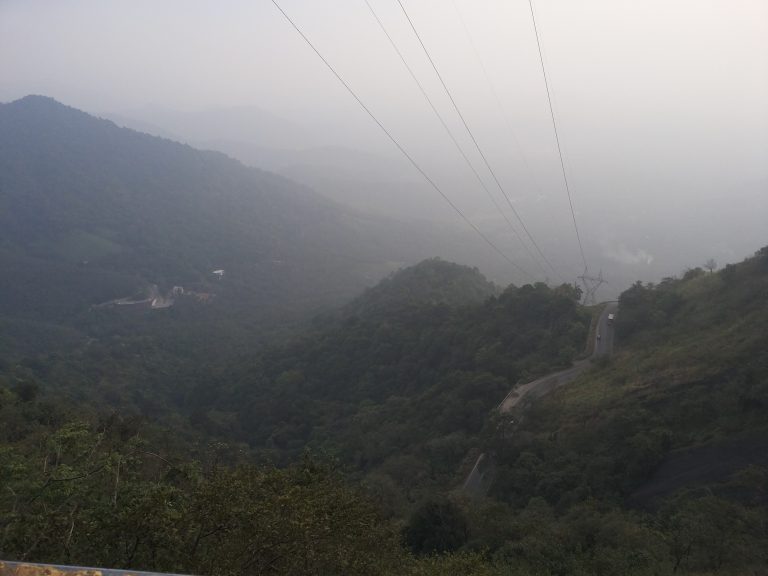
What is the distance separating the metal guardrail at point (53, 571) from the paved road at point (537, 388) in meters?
15.9

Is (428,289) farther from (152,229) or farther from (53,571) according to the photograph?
(152,229)

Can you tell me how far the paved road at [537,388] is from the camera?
18.8 meters

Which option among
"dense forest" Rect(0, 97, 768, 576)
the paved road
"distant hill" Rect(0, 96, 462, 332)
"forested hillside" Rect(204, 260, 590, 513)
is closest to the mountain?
"distant hill" Rect(0, 96, 462, 332)

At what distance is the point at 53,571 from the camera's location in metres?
2.65

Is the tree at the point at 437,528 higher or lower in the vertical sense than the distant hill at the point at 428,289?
lower

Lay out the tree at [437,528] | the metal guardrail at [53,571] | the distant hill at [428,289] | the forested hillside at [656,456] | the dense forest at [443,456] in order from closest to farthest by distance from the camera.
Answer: the metal guardrail at [53,571] < the dense forest at [443,456] < the forested hillside at [656,456] < the tree at [437,528] < the distant hill at [428,289]

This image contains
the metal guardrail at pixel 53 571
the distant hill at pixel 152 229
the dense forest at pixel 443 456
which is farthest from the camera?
the distant hill at pixel 152 229

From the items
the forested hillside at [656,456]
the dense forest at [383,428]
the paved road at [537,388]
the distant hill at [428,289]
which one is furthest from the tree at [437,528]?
the distant hill at [428,289]

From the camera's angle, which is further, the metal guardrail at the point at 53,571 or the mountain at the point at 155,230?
the mountain at the point at 155,230

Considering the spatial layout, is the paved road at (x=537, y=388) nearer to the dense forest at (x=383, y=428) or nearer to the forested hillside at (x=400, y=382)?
the dense forest at (x=383, y=428)

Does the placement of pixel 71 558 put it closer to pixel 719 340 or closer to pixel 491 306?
pixel 719 340

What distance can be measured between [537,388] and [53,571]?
22570 millimetres

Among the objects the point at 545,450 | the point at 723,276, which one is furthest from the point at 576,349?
the point at 545,450

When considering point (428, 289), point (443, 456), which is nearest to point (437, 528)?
point (443, 456)
